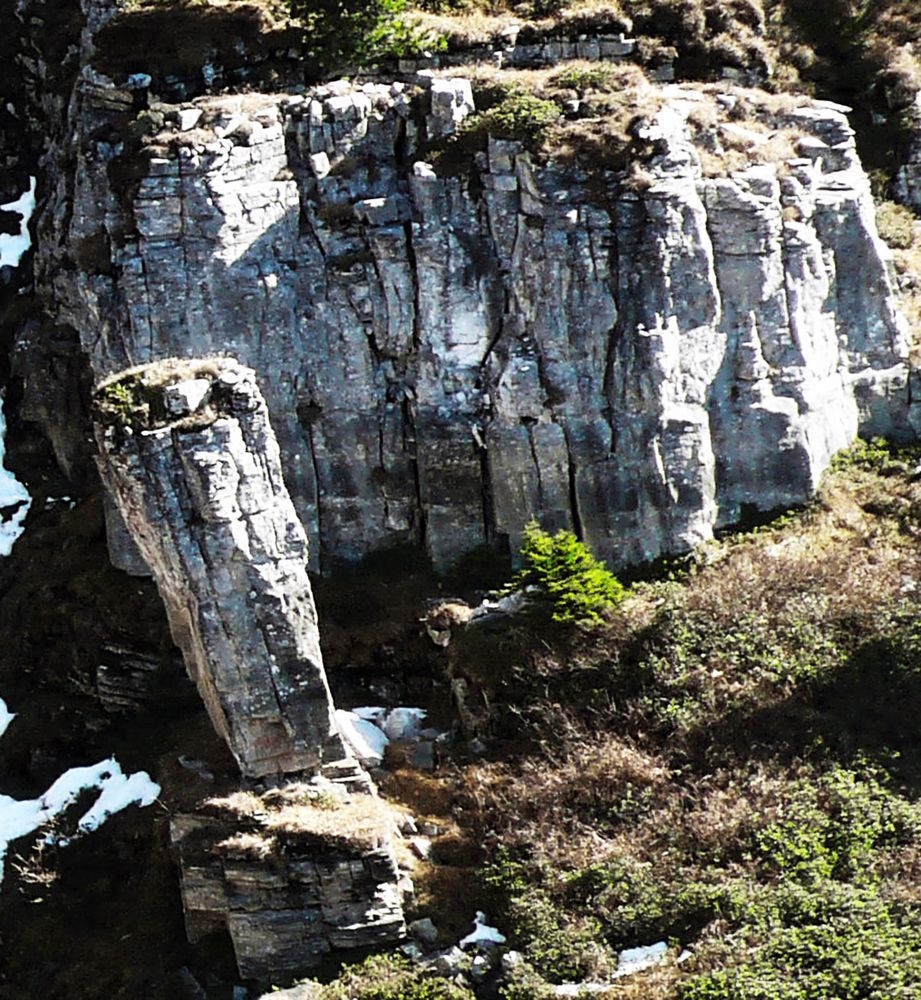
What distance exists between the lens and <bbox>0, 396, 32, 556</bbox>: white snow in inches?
1511

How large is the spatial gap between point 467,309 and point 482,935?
426 inches

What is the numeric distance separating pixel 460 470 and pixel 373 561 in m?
2.40

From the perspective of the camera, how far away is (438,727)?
103 ft

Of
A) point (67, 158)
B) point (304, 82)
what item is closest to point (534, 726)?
point (304, 82)

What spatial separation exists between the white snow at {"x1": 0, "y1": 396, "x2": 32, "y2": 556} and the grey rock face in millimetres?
7246

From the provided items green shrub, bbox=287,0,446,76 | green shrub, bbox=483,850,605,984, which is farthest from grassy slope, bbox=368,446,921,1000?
green shrub, bbox=287,0,446,76

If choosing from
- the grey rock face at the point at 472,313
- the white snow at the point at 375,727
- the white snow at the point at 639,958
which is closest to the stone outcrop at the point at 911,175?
the grey rock face at the point at 472,313

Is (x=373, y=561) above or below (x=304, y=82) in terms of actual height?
below

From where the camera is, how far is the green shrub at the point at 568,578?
3011cm

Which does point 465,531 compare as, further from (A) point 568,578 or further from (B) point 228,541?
(B) point 228,541

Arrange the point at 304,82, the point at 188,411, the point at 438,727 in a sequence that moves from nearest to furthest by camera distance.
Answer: the point at 188,411
the point at 438,727
the point at 304,82

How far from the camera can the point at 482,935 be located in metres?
27.0

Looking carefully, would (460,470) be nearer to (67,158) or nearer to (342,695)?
(342,695)

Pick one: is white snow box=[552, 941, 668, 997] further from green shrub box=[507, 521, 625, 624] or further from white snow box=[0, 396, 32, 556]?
white snow box=[0, 396, 32, 556]
